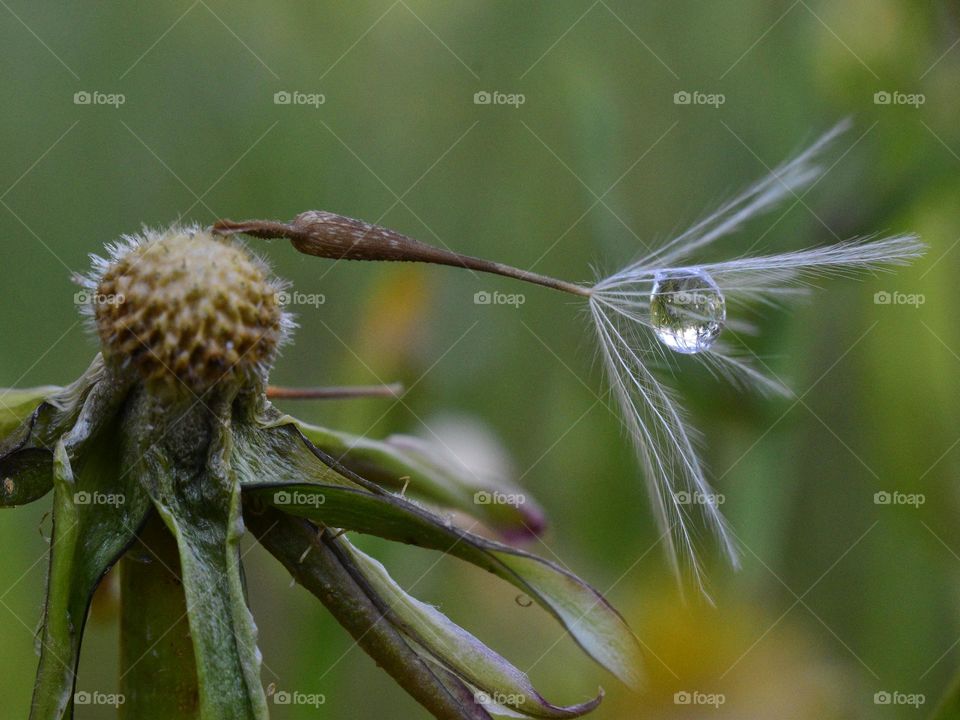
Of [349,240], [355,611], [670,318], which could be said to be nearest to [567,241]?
[670,318]

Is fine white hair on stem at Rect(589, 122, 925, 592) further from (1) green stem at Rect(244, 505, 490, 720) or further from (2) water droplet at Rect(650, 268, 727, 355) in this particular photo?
(1) green stem at Rect(244, 505, 490, 720)

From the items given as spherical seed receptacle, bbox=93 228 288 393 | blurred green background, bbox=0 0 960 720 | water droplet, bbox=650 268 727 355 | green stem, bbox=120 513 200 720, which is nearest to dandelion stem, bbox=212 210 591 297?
spherical seed receptacle, bbox=93 228 288 393

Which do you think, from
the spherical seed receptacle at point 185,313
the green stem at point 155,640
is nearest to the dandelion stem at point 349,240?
the spherical seed receptacle at point 185,313

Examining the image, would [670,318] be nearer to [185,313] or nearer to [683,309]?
[683,309]

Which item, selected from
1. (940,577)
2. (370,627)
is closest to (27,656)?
(370,627)

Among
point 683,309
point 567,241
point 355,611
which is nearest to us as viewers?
point 355,611
